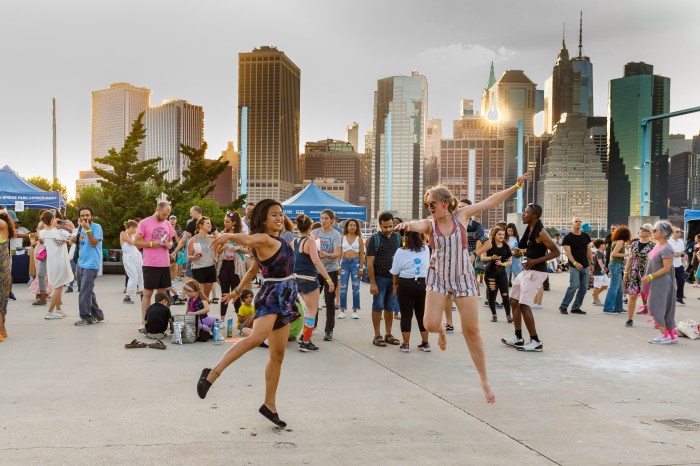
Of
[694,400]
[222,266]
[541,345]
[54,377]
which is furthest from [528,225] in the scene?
[54,377]

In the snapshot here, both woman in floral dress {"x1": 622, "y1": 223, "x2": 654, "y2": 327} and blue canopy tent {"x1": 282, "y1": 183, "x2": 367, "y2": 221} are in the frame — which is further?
blue canopy tent {"x1": 282, "y1": 183, "x2": 367, "y2": 221}

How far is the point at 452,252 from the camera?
602 cm

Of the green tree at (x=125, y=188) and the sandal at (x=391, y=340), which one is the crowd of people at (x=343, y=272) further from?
the green tree at (x=125, y=188)

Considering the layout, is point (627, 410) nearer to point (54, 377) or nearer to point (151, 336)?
point (54, 377)

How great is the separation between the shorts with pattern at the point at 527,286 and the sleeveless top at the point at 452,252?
3.07 meters

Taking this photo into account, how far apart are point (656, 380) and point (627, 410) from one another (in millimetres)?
1597

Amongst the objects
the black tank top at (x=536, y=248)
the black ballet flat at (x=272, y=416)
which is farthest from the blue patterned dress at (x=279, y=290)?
the black tank top at (x=536, y=248)

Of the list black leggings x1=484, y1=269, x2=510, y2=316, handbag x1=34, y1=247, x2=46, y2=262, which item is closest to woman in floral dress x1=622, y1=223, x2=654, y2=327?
black leggings x1=484, y1=269, x2=510, y2=316

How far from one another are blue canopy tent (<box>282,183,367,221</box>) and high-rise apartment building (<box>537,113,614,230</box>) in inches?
7009

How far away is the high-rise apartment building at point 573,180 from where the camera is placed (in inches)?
7648

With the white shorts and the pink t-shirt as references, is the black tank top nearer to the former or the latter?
the pink t-shirt

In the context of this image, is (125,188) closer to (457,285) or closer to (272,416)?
(457,285)

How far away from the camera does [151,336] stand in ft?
29.8

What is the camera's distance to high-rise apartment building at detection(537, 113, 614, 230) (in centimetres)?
19425
